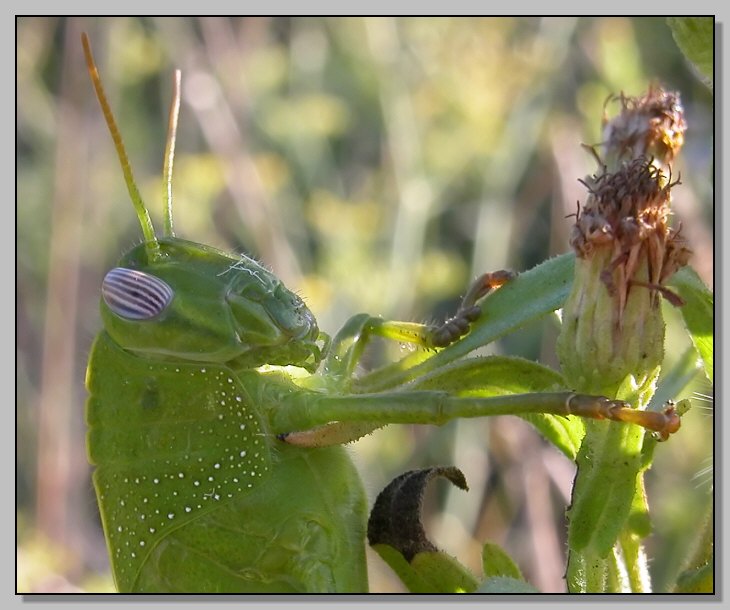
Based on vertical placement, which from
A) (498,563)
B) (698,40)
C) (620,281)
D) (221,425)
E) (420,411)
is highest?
(698,40)

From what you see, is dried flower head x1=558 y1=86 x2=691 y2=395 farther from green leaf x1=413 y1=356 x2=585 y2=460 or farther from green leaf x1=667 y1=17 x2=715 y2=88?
green leaf x1=667 y1=17 x2=715 y2=88

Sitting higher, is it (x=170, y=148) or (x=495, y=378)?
(x=170, y=148)

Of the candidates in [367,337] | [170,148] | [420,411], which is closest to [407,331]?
[367,337]

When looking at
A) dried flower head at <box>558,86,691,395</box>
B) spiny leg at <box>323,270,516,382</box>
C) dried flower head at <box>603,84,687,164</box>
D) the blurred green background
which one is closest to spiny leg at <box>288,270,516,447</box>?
spiny leg at <box>323,270,516,382</box>

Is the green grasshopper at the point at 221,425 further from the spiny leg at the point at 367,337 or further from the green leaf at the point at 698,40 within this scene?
the green leaf at the point at 698,40

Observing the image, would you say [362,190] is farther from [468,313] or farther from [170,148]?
[468,313]

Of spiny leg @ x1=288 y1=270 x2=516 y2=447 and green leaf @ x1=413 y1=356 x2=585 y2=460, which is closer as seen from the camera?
green leaf @ x1=413 y1=356 x2=585 y2=460
